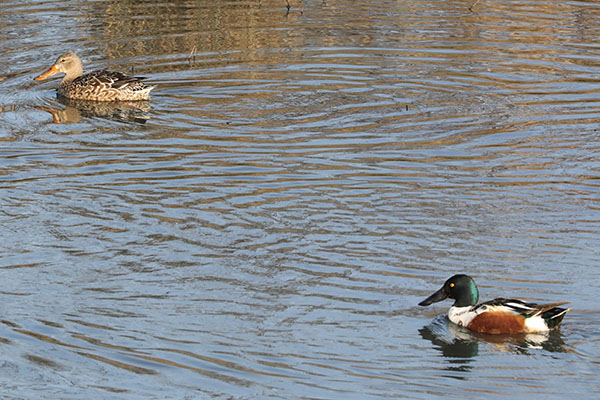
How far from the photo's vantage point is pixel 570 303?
8672 mm

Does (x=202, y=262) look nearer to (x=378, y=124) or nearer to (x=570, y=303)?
(x=570, y=303)

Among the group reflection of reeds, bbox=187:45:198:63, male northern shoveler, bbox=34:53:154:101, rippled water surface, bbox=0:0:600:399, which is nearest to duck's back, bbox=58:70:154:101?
male northern shoveler, bbox=34:53:154:101

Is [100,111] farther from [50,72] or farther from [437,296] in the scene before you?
[437,296]

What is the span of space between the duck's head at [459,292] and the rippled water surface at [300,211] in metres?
0.19

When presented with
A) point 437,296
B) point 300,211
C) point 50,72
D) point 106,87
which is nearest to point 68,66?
point 50,72

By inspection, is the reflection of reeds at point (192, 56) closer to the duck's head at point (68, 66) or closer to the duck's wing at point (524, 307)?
the duck's head at point (68, 66)

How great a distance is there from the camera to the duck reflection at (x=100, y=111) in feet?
48.0

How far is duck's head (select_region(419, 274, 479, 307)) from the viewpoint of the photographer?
339 inches

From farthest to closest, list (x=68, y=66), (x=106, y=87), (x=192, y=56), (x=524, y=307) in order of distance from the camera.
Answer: (x=192, y=56) < (x=68, y=66) < (x=106, y=87) < (x=524, y=307)

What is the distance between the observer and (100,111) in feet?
50.2

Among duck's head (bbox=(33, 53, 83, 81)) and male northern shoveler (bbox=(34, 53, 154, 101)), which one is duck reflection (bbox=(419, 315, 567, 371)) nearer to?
male northern shoveler (bbox=(34, 53, 154, 101))

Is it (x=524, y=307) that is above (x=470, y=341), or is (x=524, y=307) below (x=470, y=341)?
above

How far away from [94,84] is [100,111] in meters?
0.56

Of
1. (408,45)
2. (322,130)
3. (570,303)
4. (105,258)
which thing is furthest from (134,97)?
(570,303)
